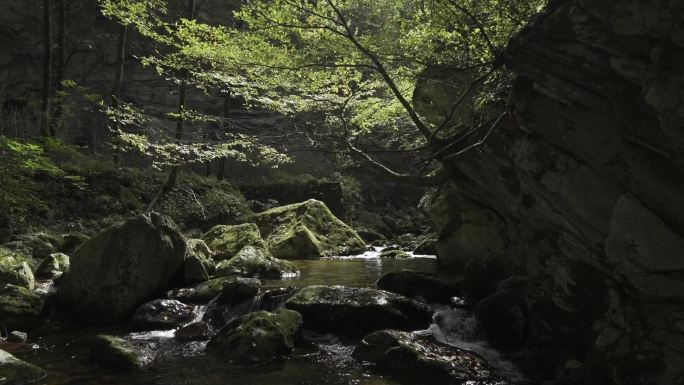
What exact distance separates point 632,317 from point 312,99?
22.6 feet

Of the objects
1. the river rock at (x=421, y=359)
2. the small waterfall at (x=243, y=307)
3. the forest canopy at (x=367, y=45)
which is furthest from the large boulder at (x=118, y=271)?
the river rock at (x=421, y=359)

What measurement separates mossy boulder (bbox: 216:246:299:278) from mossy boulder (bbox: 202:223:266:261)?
205 centimetres

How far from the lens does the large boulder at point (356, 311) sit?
8.03m

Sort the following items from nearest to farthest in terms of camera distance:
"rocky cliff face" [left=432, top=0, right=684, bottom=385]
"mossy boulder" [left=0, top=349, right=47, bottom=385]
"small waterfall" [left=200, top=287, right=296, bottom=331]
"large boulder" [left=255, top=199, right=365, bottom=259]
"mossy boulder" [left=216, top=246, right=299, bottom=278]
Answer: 1. "rocky cliff face" [left=432, top=0, right=684, bottom=385]
2. "mossy boulder" [left=0, top=349, right=47, bottom=385]
3. "small waterfall" [left=200, top=287, right=296, bottom=331]
4. "mossy boulder" [left=216, top=246, right=299, bottom=278]
5. "large boulder" [left=255, top=199, right=365, bottom=259]

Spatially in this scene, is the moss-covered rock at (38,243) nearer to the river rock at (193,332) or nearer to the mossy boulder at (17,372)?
the river rock at (193,332)

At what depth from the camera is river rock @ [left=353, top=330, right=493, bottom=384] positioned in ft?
20.4

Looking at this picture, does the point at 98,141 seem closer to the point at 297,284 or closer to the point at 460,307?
the point at 297,284

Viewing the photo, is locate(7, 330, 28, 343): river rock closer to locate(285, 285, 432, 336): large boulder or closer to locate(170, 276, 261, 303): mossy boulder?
locate(170, 276, 261, 303): mossy boulder

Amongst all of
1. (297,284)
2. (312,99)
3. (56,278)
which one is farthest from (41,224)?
(312,99)

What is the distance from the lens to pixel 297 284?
11.1m

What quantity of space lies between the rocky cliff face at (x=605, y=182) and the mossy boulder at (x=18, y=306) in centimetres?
774

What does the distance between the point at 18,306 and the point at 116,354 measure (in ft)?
8.76

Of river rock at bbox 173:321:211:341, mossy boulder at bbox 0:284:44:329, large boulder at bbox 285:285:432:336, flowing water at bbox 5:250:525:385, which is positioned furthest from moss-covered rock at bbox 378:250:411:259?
mossy boulder at bbox 0:284:44:329

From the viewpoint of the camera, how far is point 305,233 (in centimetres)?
1655
